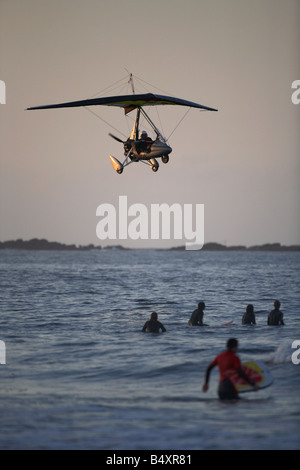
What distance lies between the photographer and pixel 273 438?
15469mm

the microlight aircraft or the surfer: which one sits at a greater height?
A: the microlight aircraft

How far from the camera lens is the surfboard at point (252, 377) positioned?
17.9 meters

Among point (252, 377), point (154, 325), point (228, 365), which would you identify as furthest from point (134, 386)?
point (154, 325)

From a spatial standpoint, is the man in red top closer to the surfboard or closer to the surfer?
the surfboard

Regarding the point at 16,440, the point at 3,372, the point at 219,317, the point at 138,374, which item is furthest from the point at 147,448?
the point at 219,317

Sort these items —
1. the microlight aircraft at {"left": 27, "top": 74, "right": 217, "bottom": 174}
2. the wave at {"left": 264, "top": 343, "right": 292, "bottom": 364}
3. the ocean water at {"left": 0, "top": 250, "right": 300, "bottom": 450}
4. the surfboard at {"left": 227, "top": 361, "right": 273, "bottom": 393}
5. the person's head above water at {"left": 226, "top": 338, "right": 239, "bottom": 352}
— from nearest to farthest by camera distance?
1. the ocean water at {"left": 0, "top": 250, "right": 300, "bottom": 450}
2. the person's head above water at {"left": 226, "top": 338, "right": 239, "bottom": 352}
3. the surfboard at {"left": 227, "top": 361, "right": 273, "bottom": 393}
4. the wave at {"left": 264, "top": 343, "right": 292, "bottom": 364}
5. the microlight aircraft at {"left": 27, "top": 74, "right": 217, "bottom": 174}

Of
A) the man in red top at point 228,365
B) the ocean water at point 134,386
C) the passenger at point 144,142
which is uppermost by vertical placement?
the passenger at point 144,142

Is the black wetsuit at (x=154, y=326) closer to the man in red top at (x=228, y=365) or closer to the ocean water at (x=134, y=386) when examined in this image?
the ocean water at (x=134, y=386)

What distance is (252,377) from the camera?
1861cm

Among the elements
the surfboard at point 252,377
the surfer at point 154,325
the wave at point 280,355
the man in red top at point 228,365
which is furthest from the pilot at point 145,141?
the man in red top at point 228,365

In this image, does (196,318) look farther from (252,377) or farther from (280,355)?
(252,377)

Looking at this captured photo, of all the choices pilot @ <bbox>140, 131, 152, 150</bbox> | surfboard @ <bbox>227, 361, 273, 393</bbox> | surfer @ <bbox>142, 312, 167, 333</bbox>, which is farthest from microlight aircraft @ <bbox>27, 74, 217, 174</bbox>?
surfboard @ <bbox>227, 361, 273, 393</bbox>

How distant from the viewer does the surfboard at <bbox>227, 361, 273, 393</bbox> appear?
58.7ft
